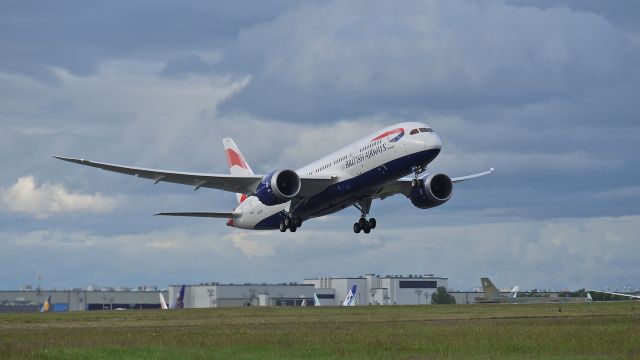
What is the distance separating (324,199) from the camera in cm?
6875

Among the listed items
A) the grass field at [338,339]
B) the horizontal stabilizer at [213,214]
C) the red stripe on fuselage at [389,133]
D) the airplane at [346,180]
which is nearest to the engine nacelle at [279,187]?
the airplane at [346,180]

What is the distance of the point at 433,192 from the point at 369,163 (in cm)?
960

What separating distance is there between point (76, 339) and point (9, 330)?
11.4 m

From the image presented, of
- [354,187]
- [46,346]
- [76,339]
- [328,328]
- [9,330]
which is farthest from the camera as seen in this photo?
[354,187]

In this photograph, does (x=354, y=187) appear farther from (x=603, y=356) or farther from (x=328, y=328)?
(x=603, y=356)

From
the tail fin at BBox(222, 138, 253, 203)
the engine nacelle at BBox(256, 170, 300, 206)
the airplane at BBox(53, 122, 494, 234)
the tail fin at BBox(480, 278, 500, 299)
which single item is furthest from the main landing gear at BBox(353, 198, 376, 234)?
the tail fin at BBox(480, 278, 500, 299)

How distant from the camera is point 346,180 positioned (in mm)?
65562

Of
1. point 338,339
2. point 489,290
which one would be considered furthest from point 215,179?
point 489,290

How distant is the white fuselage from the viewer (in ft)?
199

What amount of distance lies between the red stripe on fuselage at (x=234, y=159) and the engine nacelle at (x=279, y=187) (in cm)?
2267

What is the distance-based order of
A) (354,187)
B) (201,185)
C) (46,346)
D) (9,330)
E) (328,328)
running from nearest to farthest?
(46,346), (328,328), (9,330), (354,187), (201,185)

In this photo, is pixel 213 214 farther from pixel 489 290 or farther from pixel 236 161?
pixel 489 290

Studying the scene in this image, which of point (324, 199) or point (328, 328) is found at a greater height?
point (324, 199)

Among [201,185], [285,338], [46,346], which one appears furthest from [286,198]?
[46,346]
